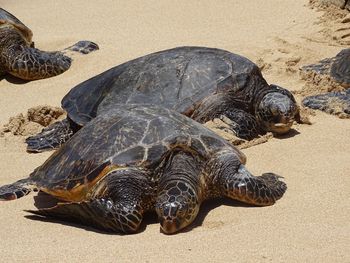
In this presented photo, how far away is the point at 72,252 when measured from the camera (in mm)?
3592

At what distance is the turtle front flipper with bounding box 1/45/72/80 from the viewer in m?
8.35

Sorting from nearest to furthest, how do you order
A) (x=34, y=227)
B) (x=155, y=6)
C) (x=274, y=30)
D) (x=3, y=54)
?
(x=34, y=227) → (x=3, y=54) → (x=274, y=30) → (x=155, y=6)

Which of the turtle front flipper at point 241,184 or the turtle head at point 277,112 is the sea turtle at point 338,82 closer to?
the turtle head at point 277,112

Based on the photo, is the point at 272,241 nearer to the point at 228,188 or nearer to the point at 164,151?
the point at 228,188

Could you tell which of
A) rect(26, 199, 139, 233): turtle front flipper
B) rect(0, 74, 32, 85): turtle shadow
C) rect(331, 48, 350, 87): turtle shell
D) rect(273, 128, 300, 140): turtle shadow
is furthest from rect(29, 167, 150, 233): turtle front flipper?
rect(0, 74, 32, 85): turtle shadow

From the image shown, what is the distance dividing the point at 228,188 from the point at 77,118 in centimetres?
235

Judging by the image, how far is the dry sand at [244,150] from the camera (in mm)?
3529

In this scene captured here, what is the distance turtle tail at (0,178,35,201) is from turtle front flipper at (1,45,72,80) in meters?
3.63

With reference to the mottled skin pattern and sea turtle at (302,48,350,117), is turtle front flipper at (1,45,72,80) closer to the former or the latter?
sea turtle at (302,48,350,117)

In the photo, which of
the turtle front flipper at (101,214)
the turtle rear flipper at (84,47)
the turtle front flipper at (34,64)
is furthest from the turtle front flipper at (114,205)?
the turtle rear flipper at (84,47)

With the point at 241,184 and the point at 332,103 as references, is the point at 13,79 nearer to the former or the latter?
the point at 332,103

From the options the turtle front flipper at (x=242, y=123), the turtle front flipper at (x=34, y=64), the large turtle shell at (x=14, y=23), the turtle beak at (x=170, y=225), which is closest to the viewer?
the turtle beak at (x=170, y=225)

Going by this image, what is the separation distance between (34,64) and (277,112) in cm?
377

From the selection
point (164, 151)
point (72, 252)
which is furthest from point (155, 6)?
point (72, 252)
